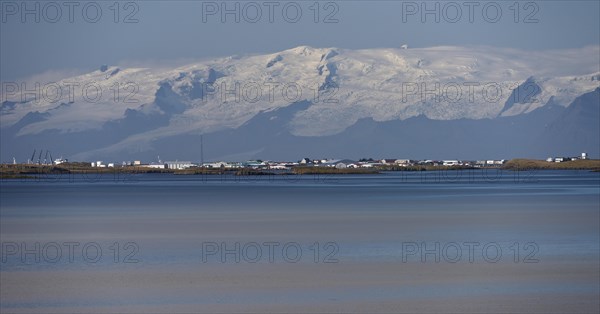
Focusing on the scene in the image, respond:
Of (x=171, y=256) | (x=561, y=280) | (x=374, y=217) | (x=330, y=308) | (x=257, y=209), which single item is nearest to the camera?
(x=330, y=308)

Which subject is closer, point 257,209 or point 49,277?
point 49,277

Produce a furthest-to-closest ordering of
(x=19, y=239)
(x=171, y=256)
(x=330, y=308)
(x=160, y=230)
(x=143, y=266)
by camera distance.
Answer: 1. (x=160, y=230)
2. (x=19, y=239)
3. (x=171, y=256)
4. (x=143, y=266)
5. (x=330, y=308)

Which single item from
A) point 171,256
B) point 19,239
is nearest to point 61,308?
point 171,256

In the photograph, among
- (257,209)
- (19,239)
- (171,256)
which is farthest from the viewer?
(257,209)

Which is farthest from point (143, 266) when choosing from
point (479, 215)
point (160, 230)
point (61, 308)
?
point (479, 215)

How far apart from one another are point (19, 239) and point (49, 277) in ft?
35.3

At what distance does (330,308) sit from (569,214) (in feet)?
94.7

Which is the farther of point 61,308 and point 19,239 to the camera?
point 19,239

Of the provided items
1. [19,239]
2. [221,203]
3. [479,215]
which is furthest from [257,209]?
[19,239]

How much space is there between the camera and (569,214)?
47.4m

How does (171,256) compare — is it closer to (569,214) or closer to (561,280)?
(561,280)

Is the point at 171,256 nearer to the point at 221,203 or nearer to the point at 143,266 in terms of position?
the point at 143,266

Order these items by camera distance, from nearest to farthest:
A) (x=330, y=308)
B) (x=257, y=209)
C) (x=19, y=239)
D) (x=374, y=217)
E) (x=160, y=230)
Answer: (x=330, y=308)
(x=19, y=239)
(x=160, y=230)
(x=374, y=217)
(x=257, y=209)

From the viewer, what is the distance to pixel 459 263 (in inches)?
1084
